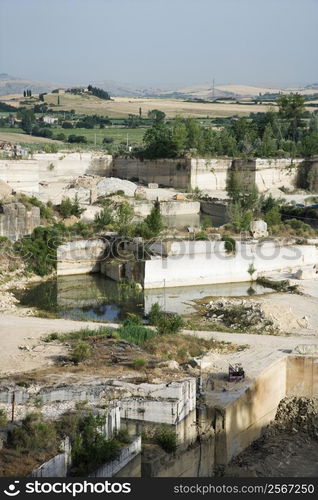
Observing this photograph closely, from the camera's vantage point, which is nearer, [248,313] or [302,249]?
[248,313]

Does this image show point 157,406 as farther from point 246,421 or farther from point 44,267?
point 44,267

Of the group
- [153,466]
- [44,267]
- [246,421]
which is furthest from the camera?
[44,267]

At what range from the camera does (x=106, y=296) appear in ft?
73.0

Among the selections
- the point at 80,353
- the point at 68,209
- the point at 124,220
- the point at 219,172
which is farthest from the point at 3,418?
the point at 219,172

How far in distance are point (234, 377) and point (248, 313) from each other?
5.72 meters

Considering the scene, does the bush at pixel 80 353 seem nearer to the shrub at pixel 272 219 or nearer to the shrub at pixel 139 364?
the shrub at pixel 139 364

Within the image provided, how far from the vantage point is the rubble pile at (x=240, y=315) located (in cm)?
1814

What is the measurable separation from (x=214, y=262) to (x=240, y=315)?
5166mm

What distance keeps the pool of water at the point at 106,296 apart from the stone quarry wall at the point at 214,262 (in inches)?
10.7

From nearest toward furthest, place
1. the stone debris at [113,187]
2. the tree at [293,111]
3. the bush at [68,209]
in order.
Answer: the bush at [68,209]
the stone debris at [113,187]
the tree at [293,111]

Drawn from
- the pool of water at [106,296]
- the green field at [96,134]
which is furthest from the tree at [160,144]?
the pool of water at [106,296]

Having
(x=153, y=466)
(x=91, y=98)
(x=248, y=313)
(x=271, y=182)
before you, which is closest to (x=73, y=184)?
(x=271, y=182)

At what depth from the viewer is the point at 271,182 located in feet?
137

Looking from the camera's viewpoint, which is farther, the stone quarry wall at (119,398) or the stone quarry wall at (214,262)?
the stone quarry wall at (214,262)
